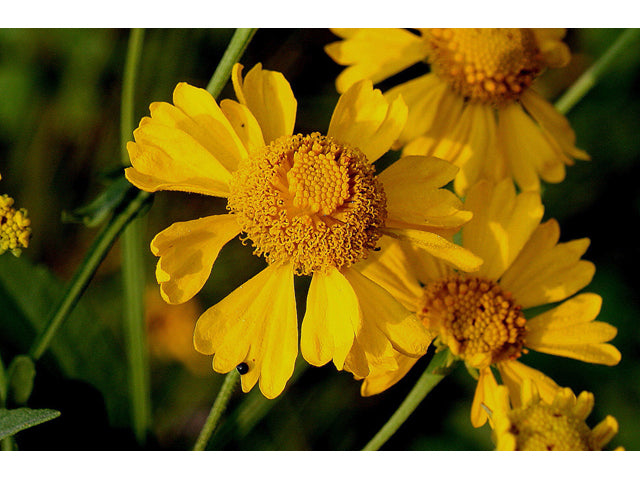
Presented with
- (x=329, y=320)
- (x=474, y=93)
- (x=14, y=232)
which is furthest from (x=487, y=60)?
(x=14, y=232)

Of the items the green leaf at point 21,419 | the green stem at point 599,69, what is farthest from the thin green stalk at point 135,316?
the green stem at point 599,69

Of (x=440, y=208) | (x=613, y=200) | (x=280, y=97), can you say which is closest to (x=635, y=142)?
(x=613, y=200)

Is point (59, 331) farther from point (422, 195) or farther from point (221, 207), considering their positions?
point (422, 195)

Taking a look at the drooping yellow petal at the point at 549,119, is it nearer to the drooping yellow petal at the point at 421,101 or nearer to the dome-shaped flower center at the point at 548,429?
the drooping yellow petal at the point at 421,101

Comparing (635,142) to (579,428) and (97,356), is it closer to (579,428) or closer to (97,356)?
(579,428)

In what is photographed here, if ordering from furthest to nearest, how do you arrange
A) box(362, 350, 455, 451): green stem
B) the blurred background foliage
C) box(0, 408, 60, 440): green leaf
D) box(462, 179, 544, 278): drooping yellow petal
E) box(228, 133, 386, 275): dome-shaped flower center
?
the blurred background foliage
box(462, 179, 544, 278): drooping yellow petal
box(362, 350, 455, 451): green stem
box(228, 133, 386, 275): dome-shaped flower center
box(0, 408, 60, 440): green leaf

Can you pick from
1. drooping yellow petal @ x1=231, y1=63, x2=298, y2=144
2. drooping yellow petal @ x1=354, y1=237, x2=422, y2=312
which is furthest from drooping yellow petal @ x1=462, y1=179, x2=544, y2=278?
drooping yellow petal @ x1=231, y1=63, x2=298, y2=144

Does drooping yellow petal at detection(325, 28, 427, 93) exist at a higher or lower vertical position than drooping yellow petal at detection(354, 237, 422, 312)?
higher

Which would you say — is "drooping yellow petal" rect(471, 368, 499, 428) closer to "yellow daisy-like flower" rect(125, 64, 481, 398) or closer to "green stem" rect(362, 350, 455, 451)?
"green stem" rect(362, 350, 455, 451)
